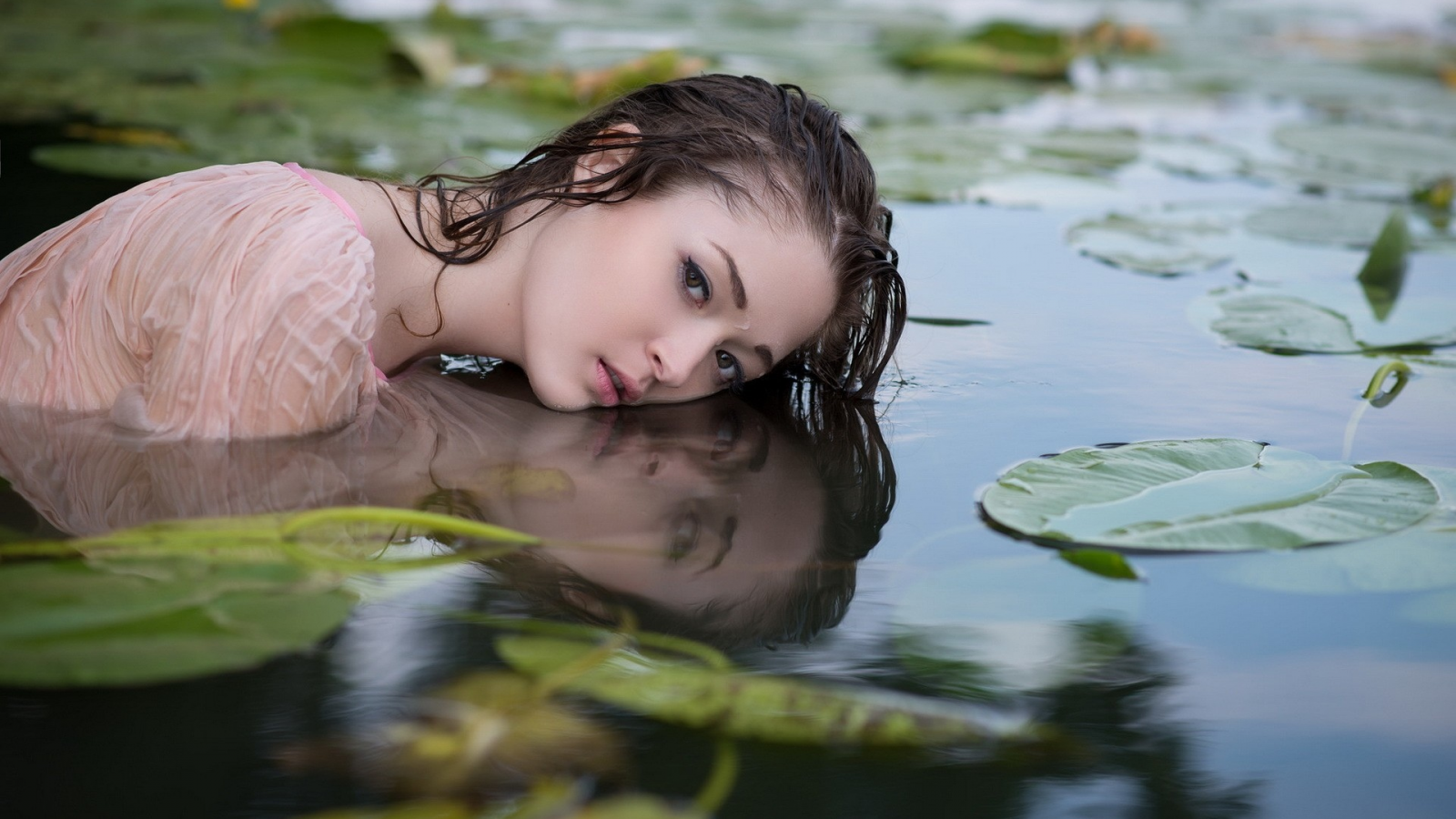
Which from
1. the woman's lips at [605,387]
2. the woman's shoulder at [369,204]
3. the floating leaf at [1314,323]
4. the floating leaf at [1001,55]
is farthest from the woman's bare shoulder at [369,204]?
the floating leaf at [1001,55]

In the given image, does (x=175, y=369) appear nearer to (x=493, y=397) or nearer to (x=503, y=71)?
(x=493, y=397)

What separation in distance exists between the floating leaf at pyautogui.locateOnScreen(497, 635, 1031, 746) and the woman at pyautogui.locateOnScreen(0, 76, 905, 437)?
1.49 feet

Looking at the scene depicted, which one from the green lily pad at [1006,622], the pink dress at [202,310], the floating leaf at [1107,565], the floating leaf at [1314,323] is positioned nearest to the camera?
the green lily pad at [1006,622]

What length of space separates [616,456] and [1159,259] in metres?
0.93

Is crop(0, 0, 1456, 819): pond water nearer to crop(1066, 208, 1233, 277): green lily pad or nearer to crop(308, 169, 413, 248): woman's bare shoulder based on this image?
crop(1066, 208, 1233, 277): green lily pad

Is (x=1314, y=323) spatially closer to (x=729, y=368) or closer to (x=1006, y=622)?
(x=729, y=368)

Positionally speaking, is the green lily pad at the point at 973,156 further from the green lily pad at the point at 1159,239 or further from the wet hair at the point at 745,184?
the wet hair at the point at 745,184

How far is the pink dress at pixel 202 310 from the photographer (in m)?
0.98

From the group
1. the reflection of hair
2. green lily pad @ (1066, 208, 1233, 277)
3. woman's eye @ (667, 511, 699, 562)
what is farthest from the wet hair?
green lily pad @ (1066, 208, 1233, 277)

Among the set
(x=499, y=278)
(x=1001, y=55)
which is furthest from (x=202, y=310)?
(x=1001, y=55)

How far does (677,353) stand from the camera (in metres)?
1.11

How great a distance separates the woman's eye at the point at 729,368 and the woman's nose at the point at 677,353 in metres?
0.05

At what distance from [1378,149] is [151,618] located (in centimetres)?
239

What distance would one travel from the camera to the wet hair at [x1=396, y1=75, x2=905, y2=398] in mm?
1174
